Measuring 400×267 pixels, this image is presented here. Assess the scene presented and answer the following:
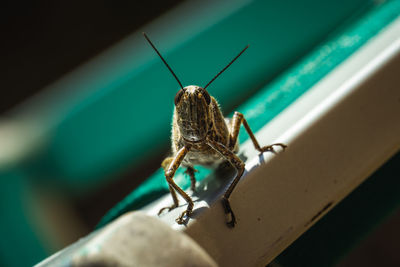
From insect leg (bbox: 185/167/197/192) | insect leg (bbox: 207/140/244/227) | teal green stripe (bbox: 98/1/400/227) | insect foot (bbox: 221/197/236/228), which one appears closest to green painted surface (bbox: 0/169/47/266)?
teal green stripe (bbox: 98/1/400/227)

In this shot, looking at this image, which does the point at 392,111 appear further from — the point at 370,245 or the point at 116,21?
the point at 116,21

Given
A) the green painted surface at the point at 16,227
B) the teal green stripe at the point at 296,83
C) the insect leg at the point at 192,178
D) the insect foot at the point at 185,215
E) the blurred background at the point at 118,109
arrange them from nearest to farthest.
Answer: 1. the insect foot at the point at 185,215
2. the insect leg at the point at 192,178
3. the teal green stripe at the point at 296,83
4. the green painted surface at the point at 16,227
5. the blurred background at the point at 118,109

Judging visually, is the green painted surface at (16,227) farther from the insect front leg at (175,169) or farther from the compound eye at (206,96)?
the compound eye at (206,96)

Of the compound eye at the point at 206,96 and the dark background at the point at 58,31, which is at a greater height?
the dark background at the point at 58,31

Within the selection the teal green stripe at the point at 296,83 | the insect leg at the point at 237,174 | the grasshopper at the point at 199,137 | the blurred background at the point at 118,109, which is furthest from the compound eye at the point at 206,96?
the blurred background at the point at 118,109

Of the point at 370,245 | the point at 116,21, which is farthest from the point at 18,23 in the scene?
the point at 370,245
